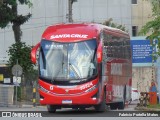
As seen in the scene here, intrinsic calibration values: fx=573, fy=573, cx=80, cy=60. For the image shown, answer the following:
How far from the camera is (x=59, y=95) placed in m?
23.8

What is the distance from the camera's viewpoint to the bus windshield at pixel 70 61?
2400cm

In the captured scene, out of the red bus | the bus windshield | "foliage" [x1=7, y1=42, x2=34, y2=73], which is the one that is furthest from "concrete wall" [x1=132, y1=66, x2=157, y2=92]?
the bus windshield

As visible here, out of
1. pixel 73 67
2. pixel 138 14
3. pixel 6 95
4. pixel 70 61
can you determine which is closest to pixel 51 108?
pixel 73 67

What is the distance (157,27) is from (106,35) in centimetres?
368

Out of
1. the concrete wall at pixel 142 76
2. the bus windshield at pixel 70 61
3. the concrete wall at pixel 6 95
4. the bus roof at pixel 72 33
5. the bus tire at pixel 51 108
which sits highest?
the bus roof at pixel 72 33

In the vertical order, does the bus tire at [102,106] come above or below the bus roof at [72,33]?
below

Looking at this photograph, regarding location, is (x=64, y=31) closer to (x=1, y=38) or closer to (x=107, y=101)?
(x=107, y=101)

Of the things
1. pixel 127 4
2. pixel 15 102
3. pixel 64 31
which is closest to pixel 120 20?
pixel 127 4

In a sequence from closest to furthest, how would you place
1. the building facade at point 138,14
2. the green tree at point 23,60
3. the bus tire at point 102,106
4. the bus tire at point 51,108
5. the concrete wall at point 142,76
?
the bus tire at point 102,106, the bus tire at point 51,108, the green tree at point 23,60, the concrete wall at point 142,76, the building facade at point 138,14

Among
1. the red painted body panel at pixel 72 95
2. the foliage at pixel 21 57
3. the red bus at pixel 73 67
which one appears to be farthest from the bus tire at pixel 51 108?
the foliage at pixel 21 57

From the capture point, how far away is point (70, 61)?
24078 mm

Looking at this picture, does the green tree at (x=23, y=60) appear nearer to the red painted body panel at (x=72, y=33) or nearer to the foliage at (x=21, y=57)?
the foliage at (x=21, y=57)

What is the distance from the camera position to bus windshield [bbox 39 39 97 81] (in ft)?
78.7

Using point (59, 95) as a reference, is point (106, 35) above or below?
above
